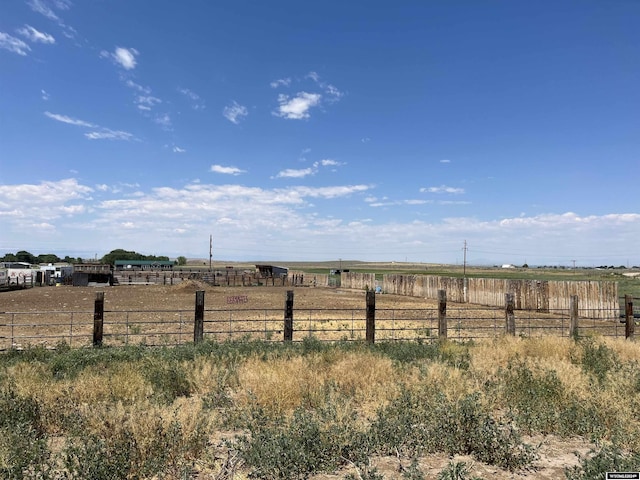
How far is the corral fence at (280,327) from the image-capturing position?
499 inches

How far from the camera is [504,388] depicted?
24.5 feet

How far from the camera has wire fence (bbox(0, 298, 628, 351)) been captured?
548 inches

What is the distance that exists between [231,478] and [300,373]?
3.79m

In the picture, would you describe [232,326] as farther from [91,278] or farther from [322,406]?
[91,278]

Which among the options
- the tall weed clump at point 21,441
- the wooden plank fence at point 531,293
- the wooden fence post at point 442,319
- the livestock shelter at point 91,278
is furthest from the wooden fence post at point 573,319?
the livestock shelter at point 91,278

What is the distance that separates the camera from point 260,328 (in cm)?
1855

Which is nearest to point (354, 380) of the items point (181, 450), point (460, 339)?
point (181, 450)

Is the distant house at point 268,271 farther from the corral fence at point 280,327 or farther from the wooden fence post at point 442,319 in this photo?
the wooden fence post at point 442,319

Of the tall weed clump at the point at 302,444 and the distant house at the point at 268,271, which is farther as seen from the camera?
the distant house at the point at 268,271

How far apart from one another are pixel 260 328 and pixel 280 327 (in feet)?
2.84

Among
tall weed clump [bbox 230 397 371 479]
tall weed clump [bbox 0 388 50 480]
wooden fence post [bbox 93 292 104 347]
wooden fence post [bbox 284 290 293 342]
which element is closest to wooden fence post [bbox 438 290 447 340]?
wooden fence post [bbox 284 290 293 342]

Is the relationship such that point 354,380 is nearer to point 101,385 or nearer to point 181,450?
point 181,450

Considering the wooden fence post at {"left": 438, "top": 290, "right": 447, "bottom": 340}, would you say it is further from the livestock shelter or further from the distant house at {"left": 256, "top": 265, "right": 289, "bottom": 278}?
the distant house at {"left": 256, "top": 265, "right": 289, "bottom": 278}

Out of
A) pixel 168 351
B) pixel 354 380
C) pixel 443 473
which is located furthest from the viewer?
pixel 168 351
